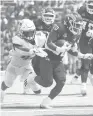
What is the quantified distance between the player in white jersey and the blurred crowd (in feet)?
25.6

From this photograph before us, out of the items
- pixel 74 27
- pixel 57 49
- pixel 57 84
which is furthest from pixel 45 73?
pixel 74 27

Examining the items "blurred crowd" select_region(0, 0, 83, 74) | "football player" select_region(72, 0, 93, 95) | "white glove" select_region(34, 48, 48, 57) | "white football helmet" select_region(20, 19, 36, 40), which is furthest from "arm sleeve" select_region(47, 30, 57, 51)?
"blurred crowd" select_region(0, 0, 83, 74)

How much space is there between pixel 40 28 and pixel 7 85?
1143 millimetres

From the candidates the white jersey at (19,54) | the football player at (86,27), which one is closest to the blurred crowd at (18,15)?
the football player at (86,27)

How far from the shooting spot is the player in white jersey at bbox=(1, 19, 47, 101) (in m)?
6.87

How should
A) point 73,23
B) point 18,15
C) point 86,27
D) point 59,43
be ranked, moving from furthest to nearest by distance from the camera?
point 18,15 → point 86,27 → point 59,43 → point 73,23

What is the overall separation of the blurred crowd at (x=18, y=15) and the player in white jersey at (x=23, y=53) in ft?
25.6

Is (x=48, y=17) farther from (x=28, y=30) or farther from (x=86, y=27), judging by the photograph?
(x=86, y=27)

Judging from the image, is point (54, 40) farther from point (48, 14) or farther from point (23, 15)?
point (23, 15)

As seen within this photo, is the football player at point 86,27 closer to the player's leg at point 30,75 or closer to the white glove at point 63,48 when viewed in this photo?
the player's leg at point 30,75

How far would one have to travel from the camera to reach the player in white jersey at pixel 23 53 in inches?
270

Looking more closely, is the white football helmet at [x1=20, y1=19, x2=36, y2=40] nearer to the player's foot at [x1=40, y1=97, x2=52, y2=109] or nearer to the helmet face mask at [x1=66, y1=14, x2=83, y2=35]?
the helmet face mask at [x1=66, y1=14, x2=83, y2=35]

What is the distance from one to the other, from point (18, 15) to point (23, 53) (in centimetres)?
979

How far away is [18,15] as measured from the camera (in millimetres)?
16688
